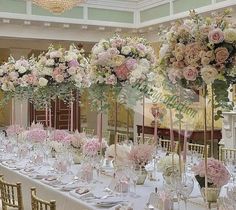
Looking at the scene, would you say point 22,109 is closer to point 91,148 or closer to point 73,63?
point 73,63

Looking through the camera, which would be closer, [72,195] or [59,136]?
[72,195]

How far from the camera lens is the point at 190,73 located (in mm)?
3191

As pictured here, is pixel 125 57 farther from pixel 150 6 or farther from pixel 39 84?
pixel 150 6

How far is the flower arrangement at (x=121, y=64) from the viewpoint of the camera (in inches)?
170

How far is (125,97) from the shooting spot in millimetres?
4504

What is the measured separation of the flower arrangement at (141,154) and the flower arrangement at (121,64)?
0.62 metres

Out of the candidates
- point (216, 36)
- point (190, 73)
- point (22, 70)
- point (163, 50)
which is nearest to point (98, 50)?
point (163, 50)

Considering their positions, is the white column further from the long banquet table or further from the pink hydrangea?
the long banquet table

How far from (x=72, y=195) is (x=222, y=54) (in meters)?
1.78

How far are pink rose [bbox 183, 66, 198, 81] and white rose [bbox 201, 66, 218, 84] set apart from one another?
9 cm

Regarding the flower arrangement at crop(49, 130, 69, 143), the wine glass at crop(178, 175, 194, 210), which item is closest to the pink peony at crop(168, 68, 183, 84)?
the wine glass at crop(178, 175, 194, 210)

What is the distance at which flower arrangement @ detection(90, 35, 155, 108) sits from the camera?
432 cm

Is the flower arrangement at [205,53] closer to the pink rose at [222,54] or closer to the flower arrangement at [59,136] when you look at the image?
the pink rose at [222,54]

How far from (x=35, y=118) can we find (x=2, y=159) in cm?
935
